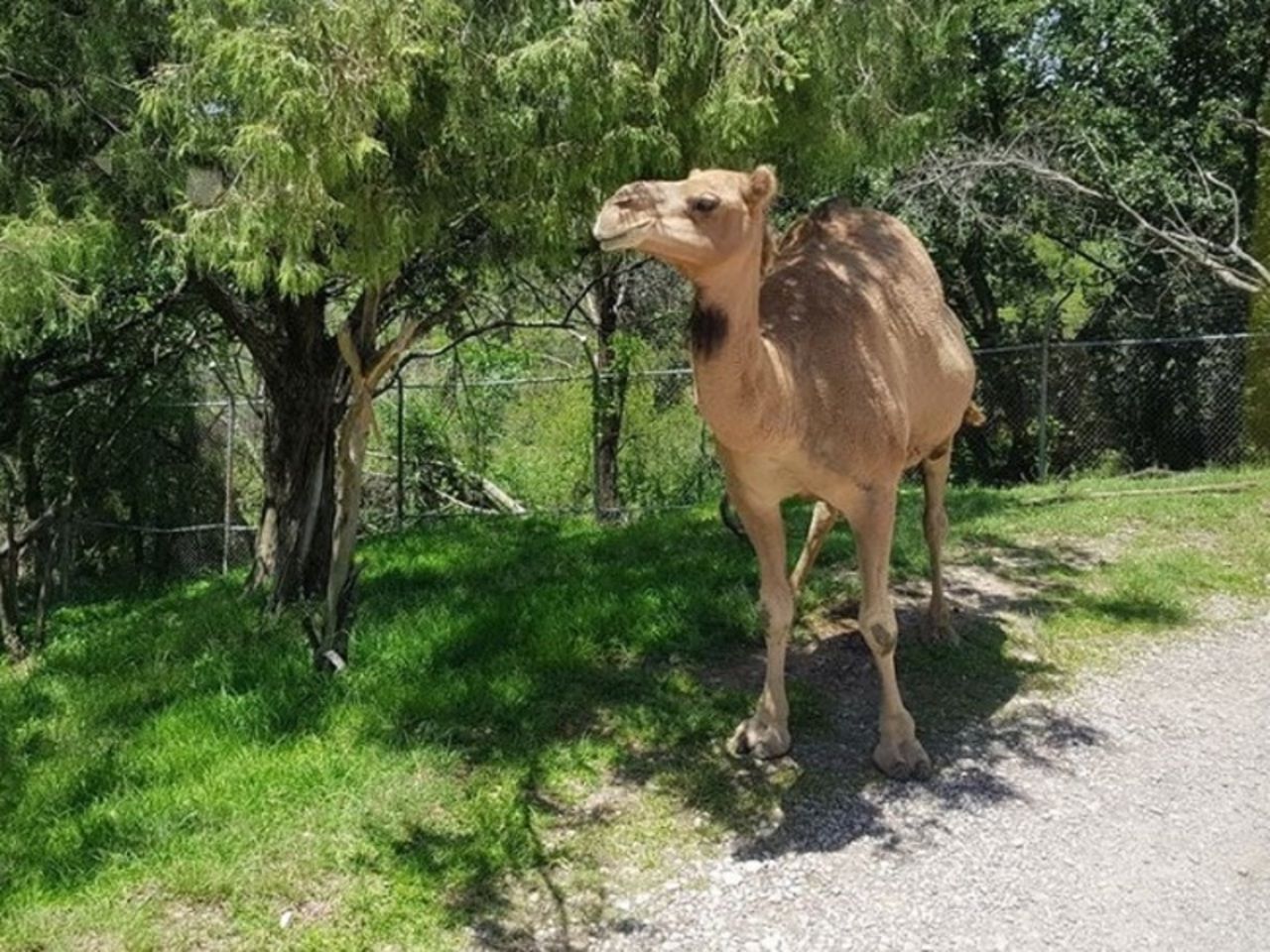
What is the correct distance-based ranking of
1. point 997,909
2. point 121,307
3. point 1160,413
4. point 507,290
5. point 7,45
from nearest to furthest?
point 997,909 → point 7,45 → point 507,290 → point 121,307 → point 1160,413

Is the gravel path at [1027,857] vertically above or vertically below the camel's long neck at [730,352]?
below

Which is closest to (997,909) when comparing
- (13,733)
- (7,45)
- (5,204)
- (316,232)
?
(316,232)

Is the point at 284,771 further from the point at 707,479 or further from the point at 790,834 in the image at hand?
the point at 707,479

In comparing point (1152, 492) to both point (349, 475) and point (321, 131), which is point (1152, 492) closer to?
point (349, 475)

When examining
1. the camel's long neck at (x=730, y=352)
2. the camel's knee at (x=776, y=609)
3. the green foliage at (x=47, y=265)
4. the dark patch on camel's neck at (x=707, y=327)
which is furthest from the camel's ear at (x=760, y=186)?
the green foliage at (x=47, y=265)

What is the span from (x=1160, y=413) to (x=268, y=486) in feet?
33.6

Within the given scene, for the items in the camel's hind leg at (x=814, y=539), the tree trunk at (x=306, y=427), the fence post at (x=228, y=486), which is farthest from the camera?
the fence post at (x=228, y=486)

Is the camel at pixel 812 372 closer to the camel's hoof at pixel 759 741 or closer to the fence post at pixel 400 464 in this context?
the camel's hoof at pixel 759 741

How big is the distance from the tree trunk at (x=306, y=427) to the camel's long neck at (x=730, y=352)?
3.94 meters

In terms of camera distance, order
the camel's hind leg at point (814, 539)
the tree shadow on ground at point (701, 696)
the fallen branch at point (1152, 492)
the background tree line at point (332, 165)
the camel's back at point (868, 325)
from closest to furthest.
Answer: the background tree line at point (332, 165) → the tree shadow on ground at point (701, 696) → the camel's back at point (868, 325) → the camel's hind leg at point (814, 539) → the fallen branch at point (1152, 492)

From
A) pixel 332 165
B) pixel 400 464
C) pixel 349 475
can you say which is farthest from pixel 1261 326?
pixel 332 165

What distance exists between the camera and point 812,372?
457 cm

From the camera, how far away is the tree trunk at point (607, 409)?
38.5 ft

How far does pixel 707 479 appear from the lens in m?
12.7
